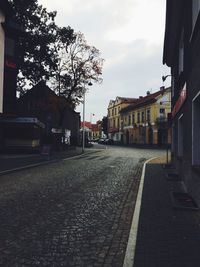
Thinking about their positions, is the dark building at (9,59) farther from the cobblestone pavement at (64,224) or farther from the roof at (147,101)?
the roof at (147,101)

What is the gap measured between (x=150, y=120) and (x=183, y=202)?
51914mm

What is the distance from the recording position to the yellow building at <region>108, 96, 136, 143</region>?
7971 centimetres

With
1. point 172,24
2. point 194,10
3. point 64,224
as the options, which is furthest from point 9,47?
point 64,224

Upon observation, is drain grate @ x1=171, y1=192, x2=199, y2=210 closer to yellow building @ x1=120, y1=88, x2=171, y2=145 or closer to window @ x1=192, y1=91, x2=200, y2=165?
window @ x1=192, y1=91, x2=200, y2=165

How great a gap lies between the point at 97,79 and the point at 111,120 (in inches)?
2008

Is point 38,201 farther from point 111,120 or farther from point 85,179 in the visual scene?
point 111,120

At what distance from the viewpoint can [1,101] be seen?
24234mm

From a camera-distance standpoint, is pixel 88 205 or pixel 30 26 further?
→ pixel 30 26

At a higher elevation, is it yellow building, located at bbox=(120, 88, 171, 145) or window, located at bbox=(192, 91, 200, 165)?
yellow building, located at bbox=(120, 88, 171, 145)

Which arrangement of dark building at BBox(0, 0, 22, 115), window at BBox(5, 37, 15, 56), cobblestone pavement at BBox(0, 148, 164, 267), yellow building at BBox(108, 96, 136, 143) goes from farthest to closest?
1. yellow building at BBox(108, 96, 136, 143)
2. window at BBox(5, 37, 15, 56)
3. dark building at BBox(0, 0, 22, 115)
4. cobblestone pavement at BBox(0, 148, 164, 267)

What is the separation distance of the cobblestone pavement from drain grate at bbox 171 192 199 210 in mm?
1040

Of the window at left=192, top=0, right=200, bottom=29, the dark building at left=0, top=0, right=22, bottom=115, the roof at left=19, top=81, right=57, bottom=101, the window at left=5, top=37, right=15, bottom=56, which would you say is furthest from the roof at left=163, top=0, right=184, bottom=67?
the roof at left=19, top=81, right=57, bottom=101

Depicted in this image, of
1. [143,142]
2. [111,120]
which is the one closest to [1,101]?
[143,142]

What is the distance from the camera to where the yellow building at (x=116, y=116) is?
79.7 meters
